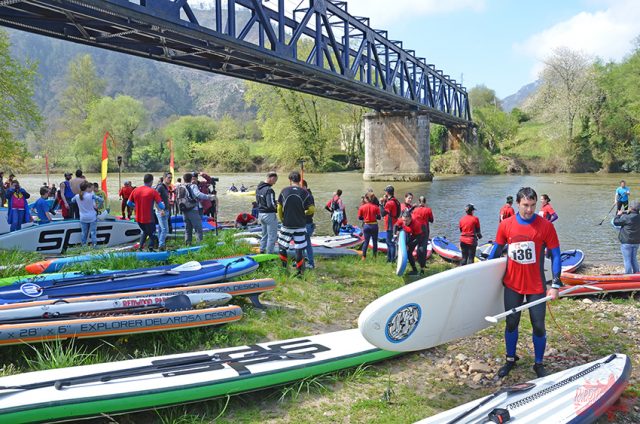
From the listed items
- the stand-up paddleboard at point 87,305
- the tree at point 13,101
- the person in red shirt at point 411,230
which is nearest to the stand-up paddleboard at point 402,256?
the person in red shirt at point 411,230

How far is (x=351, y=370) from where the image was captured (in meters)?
4.70

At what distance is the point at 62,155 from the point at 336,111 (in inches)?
1526

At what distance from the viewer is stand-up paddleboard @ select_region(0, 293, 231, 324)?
4.71m

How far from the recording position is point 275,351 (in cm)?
469

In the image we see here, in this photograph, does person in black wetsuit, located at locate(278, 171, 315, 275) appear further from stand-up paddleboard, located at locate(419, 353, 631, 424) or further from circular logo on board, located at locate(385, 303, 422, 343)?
stand-up paddleboard, located at locate(419, 353, 631, 424)

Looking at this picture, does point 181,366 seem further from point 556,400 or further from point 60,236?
point 60,236

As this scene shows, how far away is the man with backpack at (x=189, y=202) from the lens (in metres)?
9.39

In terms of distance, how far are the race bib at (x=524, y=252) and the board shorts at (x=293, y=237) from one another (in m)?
3.65

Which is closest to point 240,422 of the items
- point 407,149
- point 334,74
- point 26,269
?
point 26,269

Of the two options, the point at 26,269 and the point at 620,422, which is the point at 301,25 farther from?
the point at 620,422

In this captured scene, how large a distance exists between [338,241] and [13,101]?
17.3m

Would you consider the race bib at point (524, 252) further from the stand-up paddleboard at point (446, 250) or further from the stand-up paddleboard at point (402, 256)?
the stand-up paddleboard at point (446, 250)

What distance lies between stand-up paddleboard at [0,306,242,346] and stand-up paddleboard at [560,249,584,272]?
24.9 feet

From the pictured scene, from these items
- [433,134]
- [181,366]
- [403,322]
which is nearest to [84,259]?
→ [181,366]
